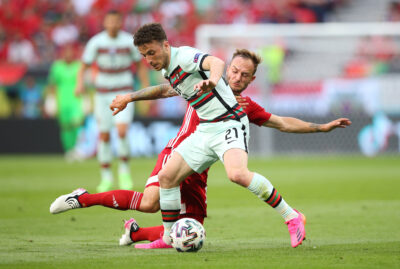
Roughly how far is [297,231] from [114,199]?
5.48 ft

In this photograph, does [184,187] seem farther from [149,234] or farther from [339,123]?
[339,123]

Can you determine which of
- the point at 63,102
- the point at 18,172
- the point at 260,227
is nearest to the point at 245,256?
the point at 260,227

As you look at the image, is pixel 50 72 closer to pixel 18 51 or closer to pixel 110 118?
pixel 18 51

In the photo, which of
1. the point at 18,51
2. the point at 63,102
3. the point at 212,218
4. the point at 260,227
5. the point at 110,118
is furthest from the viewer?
the point at 18,51

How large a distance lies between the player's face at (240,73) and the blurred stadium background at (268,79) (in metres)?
12.9

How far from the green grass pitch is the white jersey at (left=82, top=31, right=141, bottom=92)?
1685mm

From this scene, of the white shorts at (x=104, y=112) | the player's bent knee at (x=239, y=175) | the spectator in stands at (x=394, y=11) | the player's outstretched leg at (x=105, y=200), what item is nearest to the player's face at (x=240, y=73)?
the player's bent knee at (x=239, y=175)

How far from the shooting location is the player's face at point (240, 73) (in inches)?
258

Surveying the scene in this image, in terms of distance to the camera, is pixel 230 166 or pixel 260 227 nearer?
pixel 230 166

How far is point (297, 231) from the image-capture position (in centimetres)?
590

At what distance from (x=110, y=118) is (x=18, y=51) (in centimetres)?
1172

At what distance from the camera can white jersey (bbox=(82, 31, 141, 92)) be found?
11.5 meters

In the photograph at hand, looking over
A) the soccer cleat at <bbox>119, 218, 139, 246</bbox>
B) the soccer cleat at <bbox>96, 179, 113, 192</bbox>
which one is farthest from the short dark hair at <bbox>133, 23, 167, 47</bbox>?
the soccer cleat at <bbox>96, 179, 113, 192</bbox>

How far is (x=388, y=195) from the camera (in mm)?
10641
